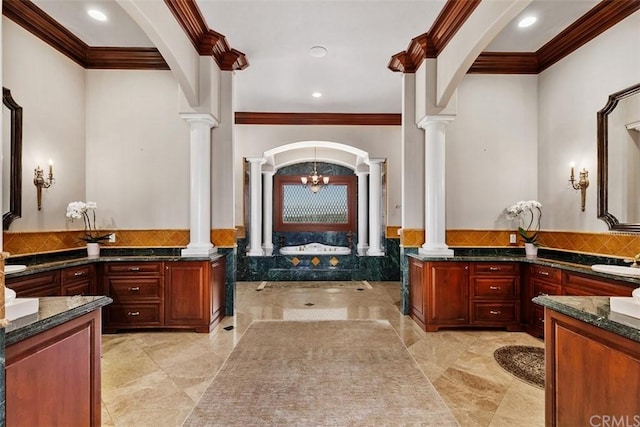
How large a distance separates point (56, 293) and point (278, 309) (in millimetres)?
2615

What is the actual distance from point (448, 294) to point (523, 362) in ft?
3.28

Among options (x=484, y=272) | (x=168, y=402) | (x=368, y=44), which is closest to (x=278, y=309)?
(x=168, y=402)

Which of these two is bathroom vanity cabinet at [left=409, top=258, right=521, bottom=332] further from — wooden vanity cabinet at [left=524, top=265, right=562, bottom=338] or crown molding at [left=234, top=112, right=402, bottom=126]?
crown molding at [left=234, top=112, right=402, bottom=126]

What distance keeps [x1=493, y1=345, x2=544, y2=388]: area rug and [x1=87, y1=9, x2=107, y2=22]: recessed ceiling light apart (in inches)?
207

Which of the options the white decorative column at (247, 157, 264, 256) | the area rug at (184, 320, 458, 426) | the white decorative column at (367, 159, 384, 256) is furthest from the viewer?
the white decorative column at (367, 159, 384, 256)

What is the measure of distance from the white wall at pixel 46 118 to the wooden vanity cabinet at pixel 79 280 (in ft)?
2.17

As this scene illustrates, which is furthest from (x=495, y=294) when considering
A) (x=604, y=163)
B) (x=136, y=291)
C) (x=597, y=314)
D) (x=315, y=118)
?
(x=315, y=118)

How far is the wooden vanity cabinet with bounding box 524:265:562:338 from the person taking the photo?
11.1 ft

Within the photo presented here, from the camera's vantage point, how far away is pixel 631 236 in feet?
10.2

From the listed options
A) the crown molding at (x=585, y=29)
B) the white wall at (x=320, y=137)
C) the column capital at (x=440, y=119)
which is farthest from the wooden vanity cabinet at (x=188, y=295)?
the crown molding at (x=585, y=29)

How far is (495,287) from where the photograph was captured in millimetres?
3836

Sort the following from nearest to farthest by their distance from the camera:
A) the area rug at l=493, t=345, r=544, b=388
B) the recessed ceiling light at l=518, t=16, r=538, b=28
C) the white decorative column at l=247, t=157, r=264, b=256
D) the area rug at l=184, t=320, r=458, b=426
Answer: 1. the area rug at l=184, t=320, r=458, b=426
2. the area rug at l=493, t=345, r=544, b=388
3. the recessed ceiling light at l=518, t=16, r=538, b=28
4. the white decorative column at l=247, t=157, r=264, b=256

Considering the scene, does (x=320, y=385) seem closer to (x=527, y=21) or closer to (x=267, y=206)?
(x=527, y=21)

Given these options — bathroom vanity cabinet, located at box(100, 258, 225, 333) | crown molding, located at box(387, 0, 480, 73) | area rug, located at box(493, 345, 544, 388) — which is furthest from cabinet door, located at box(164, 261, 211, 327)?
crown molding, located at box(387, 0, 480, 73)
